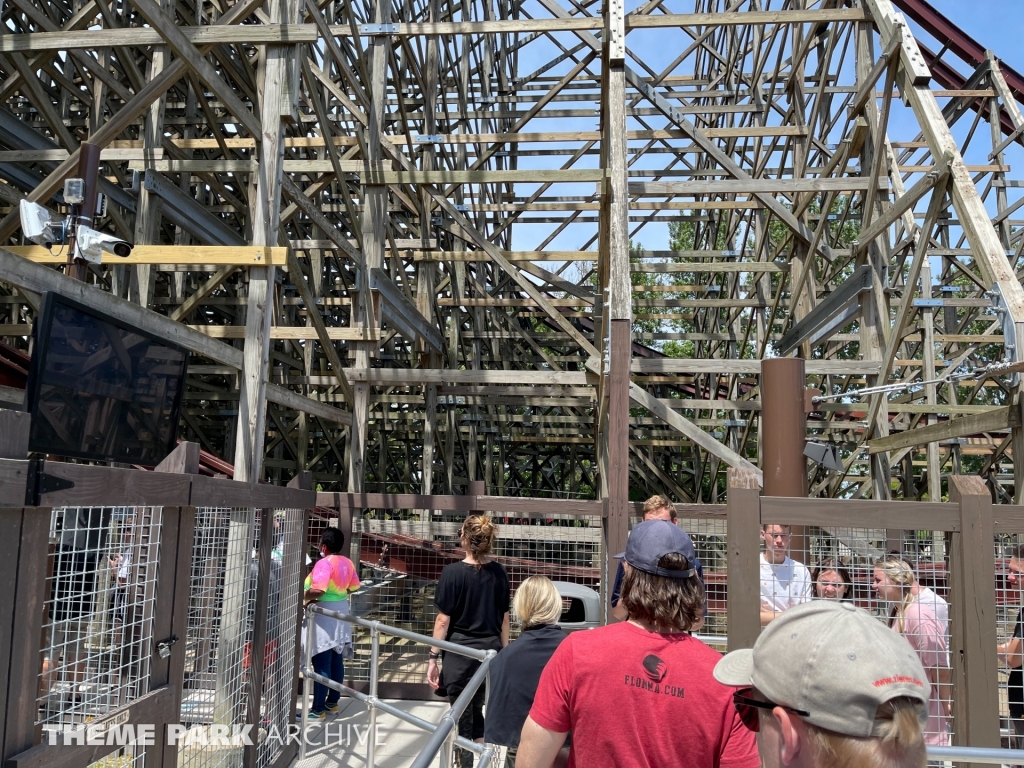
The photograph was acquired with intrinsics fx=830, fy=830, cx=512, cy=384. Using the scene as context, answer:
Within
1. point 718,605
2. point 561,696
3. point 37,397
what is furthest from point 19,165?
point 561,696

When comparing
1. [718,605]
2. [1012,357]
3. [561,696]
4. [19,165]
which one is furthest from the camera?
[19,165]

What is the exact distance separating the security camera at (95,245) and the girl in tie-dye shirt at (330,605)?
2677 mm

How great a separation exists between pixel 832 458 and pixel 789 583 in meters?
3.94

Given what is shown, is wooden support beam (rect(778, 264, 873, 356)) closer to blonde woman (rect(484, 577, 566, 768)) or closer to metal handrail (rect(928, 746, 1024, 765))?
blonde woman (rect(484, 577, 566, 768))

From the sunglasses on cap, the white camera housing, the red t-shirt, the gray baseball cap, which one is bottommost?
the red t-shirt

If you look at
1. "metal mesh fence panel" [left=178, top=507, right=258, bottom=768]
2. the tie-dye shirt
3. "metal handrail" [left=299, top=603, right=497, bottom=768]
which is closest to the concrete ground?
"metal handrail" [left=299, top=603, right=497, bottom=768]

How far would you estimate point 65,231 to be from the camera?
466 cm

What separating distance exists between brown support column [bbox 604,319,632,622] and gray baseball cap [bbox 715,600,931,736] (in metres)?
3.74

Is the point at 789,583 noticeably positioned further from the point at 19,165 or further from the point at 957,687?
the point at 19,165

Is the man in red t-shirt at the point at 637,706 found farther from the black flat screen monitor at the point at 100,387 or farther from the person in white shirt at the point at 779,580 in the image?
the black flat screen monitor at the point at 100,387

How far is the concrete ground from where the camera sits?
5464mm

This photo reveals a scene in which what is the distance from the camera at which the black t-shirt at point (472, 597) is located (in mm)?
4695

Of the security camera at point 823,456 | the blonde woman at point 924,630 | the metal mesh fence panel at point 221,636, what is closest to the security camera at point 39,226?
the metal mesh fence panel at point 221,636

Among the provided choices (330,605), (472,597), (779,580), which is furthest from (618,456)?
(330,605)
